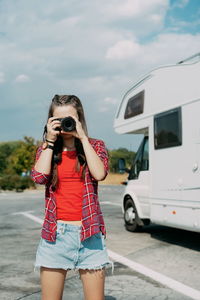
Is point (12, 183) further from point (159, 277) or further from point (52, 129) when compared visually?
point (52, 129)

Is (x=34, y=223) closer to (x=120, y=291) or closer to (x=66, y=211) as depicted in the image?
(x=120, y=291)

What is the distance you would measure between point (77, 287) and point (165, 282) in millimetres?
1068

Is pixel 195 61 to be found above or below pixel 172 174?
above

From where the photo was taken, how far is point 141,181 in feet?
31.0

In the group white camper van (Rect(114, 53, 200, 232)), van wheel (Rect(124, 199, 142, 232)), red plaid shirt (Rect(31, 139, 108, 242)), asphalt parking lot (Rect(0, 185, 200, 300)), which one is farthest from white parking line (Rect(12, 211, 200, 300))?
red plaid shirt (Rect(31, 139, 108, 242))

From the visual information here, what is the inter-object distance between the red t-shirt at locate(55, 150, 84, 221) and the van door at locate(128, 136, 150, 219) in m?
6.26

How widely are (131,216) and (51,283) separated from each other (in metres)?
7.22

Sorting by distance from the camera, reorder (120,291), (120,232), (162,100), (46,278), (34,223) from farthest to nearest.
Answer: (34,223) → (120,232) → (162,100) → (120,291) → (46,278)

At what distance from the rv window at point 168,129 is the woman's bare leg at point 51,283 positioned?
5.17 m

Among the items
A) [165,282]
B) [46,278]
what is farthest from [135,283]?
[46,278]

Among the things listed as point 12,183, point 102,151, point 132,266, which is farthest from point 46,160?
point 12,183

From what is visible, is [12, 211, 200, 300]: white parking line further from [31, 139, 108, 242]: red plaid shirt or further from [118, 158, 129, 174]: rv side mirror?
[118, 158, 129, 174]: rv side mirror


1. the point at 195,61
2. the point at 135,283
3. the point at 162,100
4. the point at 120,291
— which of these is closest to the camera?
the point at 120,291

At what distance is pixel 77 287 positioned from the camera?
5188 millimetres
